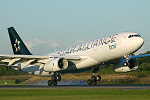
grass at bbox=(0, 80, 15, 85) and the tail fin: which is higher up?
the tail fin

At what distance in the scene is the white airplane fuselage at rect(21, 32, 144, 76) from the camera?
38.0 m

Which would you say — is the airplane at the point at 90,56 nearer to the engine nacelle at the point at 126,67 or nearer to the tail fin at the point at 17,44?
the engine nacelle at the point at 126,67

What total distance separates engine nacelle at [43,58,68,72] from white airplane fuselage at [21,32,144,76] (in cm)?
173

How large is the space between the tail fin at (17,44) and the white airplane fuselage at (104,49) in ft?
34.5

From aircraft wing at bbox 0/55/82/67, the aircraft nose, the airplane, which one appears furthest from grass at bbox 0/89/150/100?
aircraft wing at bbox 0/55/82/67

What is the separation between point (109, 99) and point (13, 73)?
50.5 meters

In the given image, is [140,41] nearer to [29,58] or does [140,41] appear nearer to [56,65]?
[56,65]

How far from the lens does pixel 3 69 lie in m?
78.9

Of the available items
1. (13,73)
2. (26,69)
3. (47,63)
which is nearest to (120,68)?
(47,63)

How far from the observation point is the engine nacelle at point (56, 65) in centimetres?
4170

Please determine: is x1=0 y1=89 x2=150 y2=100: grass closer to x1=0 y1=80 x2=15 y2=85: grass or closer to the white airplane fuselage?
the white airplane fuselage

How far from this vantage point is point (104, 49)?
40.1 m

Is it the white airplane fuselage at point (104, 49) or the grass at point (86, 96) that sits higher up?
the white airplane fuselage at point (104, 49)

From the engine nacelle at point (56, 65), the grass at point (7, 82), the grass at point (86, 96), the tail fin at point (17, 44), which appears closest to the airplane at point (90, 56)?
the engine nacelle at point (56, 65)
